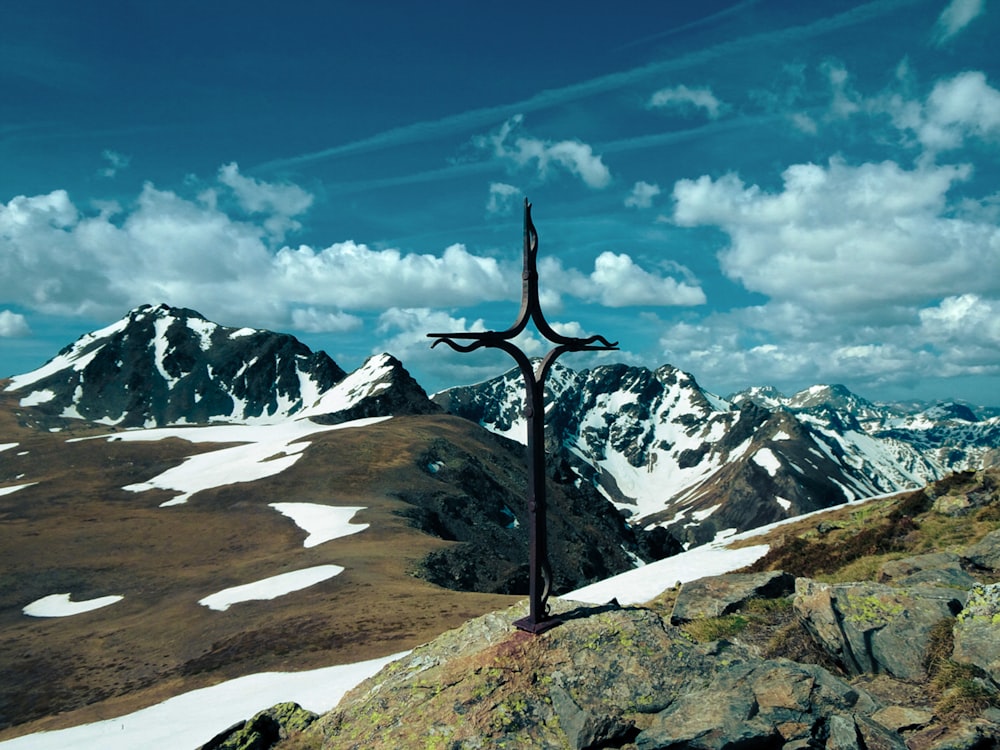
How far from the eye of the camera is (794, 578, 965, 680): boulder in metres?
10.7

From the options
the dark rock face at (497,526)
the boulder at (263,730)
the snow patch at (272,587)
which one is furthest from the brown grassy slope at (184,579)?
the boulder at (263,730)

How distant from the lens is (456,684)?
33.2ft

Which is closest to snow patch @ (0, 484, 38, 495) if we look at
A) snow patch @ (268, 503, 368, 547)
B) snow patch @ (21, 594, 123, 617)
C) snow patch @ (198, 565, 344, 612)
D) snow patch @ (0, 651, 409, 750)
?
snow patch @ (268, 503, 368, 547)

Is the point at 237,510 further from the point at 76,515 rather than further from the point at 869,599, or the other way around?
the point at 869,599

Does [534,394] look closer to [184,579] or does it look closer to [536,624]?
[536,624]

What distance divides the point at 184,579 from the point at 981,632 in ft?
192

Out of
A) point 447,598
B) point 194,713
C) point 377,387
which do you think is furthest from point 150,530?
point 377,387

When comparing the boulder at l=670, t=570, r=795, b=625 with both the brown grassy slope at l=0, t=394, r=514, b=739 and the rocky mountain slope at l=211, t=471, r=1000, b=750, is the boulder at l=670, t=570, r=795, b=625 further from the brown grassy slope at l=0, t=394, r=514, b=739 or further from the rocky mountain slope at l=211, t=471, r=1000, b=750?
the brown grassy slope at l=0, t=394, r=514, b=739

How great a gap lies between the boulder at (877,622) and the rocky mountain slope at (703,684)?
0.02 meters

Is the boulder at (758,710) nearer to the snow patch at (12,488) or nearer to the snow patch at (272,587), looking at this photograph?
the snow patch at (272,587)

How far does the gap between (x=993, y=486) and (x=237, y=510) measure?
73.8 metres

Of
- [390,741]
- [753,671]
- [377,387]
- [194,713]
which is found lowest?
[194,713]

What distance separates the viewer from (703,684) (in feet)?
31.5

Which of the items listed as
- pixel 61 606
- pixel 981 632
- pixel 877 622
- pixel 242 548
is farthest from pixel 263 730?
pixel 242 548
